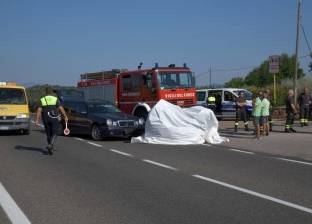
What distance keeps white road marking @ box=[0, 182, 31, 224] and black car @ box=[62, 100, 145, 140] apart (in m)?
9.94

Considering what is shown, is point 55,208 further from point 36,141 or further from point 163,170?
point 36,141

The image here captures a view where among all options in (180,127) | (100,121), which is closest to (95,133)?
(100,121)

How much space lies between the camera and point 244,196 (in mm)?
8547

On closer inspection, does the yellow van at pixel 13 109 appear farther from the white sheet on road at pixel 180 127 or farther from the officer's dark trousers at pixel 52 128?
the officer's dark trousers at pixel 52 128

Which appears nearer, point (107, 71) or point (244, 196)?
point (244, 196)

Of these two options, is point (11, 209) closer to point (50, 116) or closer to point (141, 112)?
point (50, 116)

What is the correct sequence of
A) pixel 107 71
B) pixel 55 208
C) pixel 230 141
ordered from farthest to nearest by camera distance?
pixel 107 71 < pixel 230 141 < pixel 55 208

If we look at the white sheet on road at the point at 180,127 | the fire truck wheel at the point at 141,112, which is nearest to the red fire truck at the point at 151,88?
the fire truck wheel at the point at 141,112

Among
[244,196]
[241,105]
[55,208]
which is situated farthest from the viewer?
[241,105]

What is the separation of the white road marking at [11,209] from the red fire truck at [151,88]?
13986 mm

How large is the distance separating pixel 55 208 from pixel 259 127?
12310 millimetres

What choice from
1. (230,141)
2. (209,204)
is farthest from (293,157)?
(209,204)

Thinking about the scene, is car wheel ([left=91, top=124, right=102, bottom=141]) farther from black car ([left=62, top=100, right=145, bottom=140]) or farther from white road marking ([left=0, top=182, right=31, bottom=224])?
white road marking ([left=0, top=182, right=31, bottom=224])

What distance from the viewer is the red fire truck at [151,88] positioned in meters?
22.6
